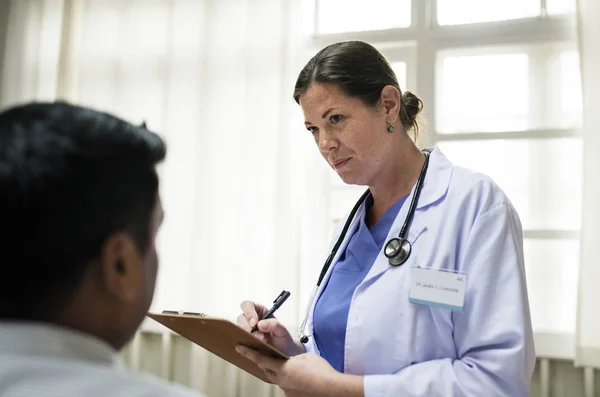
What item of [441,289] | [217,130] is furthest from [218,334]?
[217,130]

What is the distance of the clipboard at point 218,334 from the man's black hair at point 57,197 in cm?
51

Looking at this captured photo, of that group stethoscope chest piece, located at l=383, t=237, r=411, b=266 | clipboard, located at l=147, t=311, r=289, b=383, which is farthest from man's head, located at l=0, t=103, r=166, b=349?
stethoscope chest piece, located at l=383, t=237, r=411, b=266

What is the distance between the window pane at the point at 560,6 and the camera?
2404 millimetres

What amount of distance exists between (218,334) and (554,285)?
1539 millimetres

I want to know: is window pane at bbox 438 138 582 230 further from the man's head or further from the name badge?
the man's head

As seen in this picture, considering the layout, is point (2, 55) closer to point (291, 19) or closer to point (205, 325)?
point (291, 19)

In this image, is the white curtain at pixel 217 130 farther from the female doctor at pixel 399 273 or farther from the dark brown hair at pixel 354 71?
the dark brown hair at pixel 354 71

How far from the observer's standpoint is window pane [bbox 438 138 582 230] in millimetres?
2318

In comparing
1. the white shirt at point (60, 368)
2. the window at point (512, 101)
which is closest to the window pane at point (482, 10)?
the window at point (512, 101)

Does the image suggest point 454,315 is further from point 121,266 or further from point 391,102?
point 121,266

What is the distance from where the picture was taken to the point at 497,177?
2.41m

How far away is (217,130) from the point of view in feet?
9.29

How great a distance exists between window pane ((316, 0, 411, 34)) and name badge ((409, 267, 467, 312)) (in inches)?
68.3

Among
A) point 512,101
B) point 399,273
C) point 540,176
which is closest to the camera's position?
point 399,273
